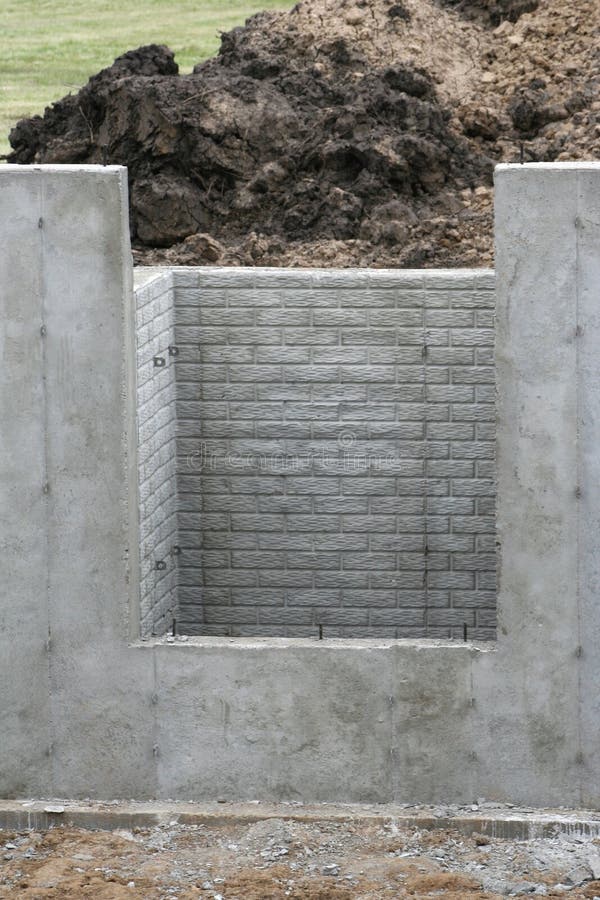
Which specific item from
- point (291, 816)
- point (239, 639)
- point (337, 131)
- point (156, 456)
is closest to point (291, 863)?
point (291, 816)

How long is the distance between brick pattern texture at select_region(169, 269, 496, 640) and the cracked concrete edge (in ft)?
7.04

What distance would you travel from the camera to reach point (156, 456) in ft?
37.6

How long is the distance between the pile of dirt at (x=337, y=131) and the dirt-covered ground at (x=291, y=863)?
16.5 ft

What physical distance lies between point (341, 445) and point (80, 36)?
13025 mm

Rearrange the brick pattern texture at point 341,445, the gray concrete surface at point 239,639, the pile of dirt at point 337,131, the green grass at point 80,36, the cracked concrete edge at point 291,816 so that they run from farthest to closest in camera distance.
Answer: the green grass at point 80,36
the pile of dirt at point 337,131
the brick pattern texture at point 341,445
the cracked concrete edge at point 291,816
the gray concrete surface at point 239,639

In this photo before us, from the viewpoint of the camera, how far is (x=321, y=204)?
46.2 ft

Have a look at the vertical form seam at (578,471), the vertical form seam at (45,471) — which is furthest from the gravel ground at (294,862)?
the vertical form seam at (45,471)

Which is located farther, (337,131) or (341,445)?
(337,131)

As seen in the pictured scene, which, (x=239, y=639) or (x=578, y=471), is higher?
(x=578, y=471)

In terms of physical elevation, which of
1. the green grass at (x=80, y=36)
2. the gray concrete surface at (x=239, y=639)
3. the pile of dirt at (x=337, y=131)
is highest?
the green grass at (x=80, y=36)

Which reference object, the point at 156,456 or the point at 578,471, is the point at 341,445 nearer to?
the point at 156,456

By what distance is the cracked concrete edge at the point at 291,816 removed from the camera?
32.4 ft

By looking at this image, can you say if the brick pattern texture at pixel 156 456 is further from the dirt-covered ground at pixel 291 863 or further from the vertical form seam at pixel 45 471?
the dirt-covered ground at pixel 291 863

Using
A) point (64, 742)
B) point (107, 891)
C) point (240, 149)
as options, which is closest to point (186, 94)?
point (240, 149)
